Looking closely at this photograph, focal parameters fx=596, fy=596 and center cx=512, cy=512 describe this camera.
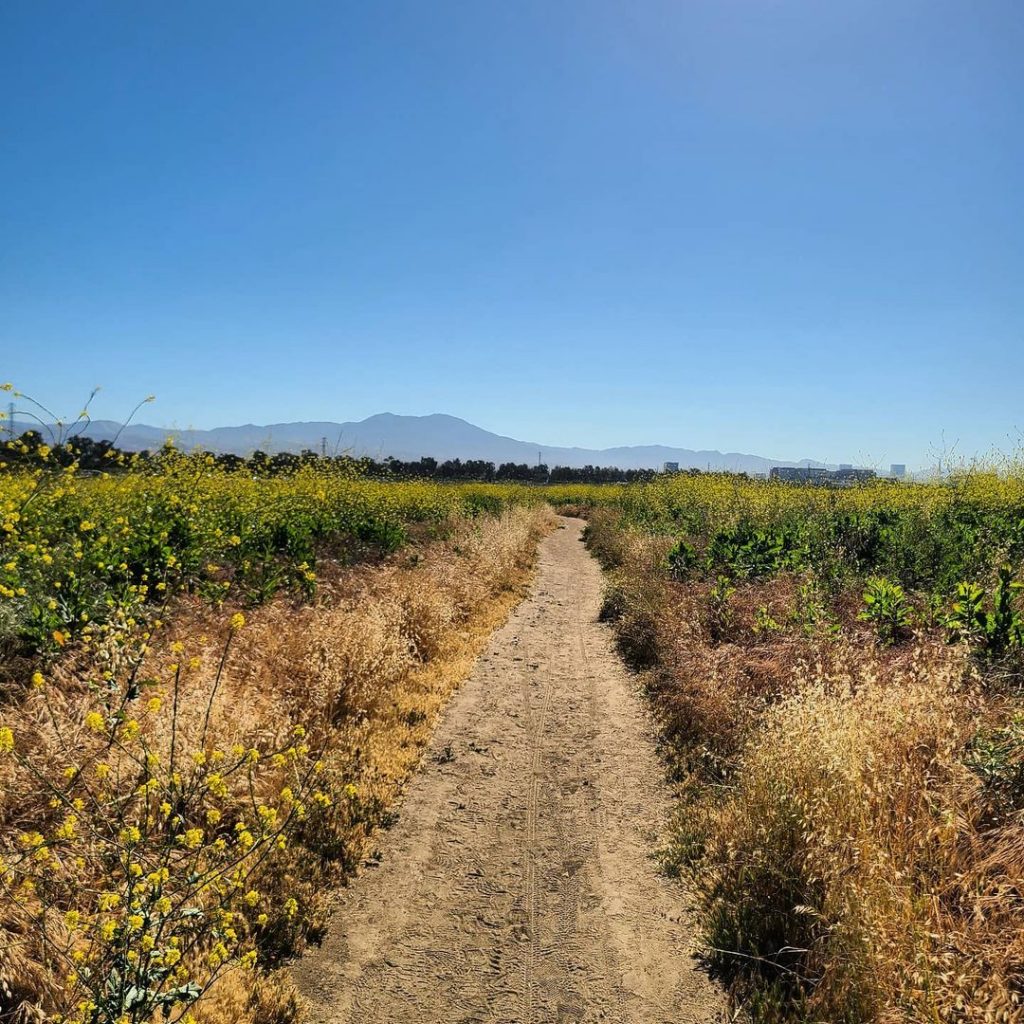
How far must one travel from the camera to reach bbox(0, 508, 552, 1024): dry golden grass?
334 cm

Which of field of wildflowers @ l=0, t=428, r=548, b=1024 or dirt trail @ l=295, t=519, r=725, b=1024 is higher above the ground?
field of wildflowers @ l=0, t=428, r=548, b=1024

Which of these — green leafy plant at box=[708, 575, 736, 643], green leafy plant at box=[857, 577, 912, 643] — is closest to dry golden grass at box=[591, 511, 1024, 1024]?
green leafy plant at box=[857, 577, 912, 643]

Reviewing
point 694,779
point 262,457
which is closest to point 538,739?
point 694,779

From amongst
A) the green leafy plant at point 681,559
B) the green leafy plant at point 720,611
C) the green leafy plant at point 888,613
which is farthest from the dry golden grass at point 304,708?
the green leafy plant at point 888,613

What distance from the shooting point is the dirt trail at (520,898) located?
3459 mm

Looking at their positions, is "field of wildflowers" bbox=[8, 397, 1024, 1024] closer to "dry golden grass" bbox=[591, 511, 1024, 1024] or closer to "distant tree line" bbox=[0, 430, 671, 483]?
"dry golden grass" bbox=[591, 511, 1024, 1024]

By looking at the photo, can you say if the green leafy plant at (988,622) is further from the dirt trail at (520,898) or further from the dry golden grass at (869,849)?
the dirt trail at (520,898)

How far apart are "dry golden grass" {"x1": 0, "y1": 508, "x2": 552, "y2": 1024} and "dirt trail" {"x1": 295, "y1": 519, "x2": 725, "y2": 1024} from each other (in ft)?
1.05

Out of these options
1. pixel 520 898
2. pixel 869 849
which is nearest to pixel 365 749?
pixel 520 898

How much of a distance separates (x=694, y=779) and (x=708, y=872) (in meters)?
1.28

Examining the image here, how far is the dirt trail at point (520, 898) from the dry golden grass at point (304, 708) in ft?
1.05

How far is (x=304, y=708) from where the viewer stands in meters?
6.24

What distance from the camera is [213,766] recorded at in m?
4.50

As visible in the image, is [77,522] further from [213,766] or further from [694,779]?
[694,779]
